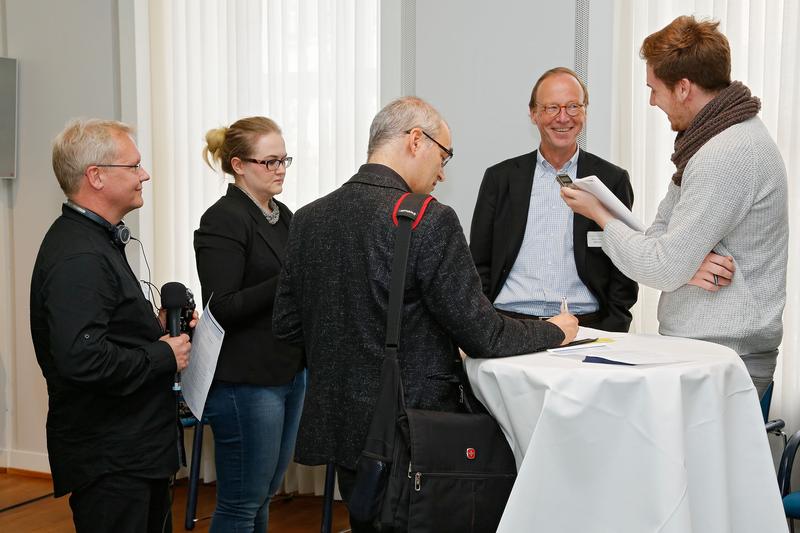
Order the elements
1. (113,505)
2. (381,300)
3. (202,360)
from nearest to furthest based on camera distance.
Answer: (381,300) → (113,505) → (202,360)

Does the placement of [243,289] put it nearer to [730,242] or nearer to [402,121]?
[402,121]

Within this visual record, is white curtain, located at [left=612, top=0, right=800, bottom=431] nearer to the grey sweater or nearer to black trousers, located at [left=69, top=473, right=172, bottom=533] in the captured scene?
the grey sweater

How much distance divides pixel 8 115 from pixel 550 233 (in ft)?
10.6

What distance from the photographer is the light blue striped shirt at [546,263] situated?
2854 millimetres

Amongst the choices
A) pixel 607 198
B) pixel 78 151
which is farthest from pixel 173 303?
pixel 607 198

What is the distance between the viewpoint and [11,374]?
4773 millimetres

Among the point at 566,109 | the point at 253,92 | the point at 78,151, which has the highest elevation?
the point at 253,92

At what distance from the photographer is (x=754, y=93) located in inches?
130

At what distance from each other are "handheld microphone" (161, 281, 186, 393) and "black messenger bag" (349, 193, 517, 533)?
2.90ft

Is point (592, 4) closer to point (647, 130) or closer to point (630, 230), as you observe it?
point (647, 130)

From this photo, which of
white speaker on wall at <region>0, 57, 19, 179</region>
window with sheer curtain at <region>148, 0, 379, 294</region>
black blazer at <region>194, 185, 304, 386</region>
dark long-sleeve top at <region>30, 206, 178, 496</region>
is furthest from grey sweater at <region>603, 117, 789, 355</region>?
white speaker on wall at <region>0, 57, 19, 179</region>

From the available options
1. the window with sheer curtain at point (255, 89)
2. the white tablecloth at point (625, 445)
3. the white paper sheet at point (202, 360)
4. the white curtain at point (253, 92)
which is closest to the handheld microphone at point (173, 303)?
the white paper sheet at point (202, 360)

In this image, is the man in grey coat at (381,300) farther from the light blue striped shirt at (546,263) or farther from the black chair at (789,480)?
the black chair at (789,480)

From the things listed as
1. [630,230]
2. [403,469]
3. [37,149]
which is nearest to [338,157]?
[37,149]
